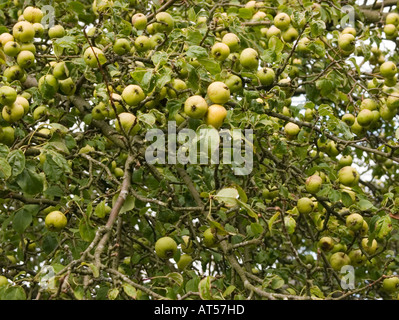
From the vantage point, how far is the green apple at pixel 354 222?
106 inches

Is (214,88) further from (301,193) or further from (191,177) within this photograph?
(301,193)

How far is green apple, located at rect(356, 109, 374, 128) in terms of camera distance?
280 cm

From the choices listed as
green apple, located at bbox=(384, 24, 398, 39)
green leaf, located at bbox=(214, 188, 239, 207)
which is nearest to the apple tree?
green leaf, located at bbox=(214, 188, 239, 207)

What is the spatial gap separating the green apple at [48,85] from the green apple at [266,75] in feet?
3.56

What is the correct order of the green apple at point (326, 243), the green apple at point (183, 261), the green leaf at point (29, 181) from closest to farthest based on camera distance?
1. the green leaf at point (29, 181)
2. the green apple at point (183, 261)
3. the green apple at point (326, 243)

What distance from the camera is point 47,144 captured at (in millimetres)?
2223

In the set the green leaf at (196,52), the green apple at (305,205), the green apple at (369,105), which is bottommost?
the green apple at (305,205)

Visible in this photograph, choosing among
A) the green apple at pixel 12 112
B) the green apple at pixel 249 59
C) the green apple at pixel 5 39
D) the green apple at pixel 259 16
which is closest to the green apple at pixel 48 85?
the green apple at pixel 12 112

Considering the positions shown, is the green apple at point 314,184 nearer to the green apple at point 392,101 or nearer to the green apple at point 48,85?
the green apple at point 392,101

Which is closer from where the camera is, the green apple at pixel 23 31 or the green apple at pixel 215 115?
the green apple at pixel 215 115

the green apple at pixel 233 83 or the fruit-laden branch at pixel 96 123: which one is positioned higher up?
the green apple at pixel 233 83

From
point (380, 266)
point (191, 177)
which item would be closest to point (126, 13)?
point (191, 177)

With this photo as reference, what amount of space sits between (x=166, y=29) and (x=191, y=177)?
34.1 inches

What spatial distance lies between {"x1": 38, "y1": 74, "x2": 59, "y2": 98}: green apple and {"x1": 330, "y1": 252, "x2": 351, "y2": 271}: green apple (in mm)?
1934
